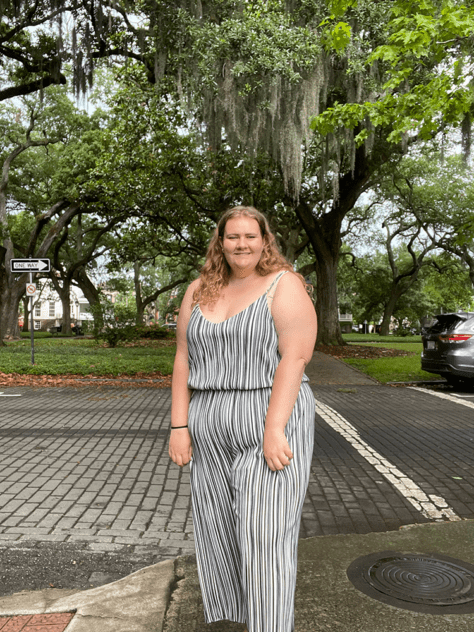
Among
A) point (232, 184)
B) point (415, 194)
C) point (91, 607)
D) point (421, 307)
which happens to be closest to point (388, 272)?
point (421, 307)

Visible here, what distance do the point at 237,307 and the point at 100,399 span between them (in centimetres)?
858

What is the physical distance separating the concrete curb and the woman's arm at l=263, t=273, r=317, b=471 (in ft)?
4.07

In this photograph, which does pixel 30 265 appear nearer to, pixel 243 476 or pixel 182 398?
pixel 182 398

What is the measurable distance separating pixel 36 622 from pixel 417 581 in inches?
77.4

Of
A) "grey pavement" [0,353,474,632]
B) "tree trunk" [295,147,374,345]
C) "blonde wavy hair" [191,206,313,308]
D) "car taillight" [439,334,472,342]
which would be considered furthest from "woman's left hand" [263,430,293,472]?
"tree trunk" [295,147,374,345]

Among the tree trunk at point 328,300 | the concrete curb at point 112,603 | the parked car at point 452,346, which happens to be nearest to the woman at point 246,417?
the concrete curb at point 112,603

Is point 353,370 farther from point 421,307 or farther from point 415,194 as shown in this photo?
point 421,307

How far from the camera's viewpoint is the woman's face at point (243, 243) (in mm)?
2432

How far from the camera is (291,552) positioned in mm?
2273

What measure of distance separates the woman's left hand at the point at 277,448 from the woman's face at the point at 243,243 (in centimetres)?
69

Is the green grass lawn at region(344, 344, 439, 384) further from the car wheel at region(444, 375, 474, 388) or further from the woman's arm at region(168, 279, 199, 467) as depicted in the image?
the woman's arm at region(168, 279, 199, 467)

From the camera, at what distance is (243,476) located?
2266mm

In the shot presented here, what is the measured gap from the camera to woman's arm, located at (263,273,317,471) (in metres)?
2.20

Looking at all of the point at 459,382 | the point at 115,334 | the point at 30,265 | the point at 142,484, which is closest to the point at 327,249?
the point at 115,334
